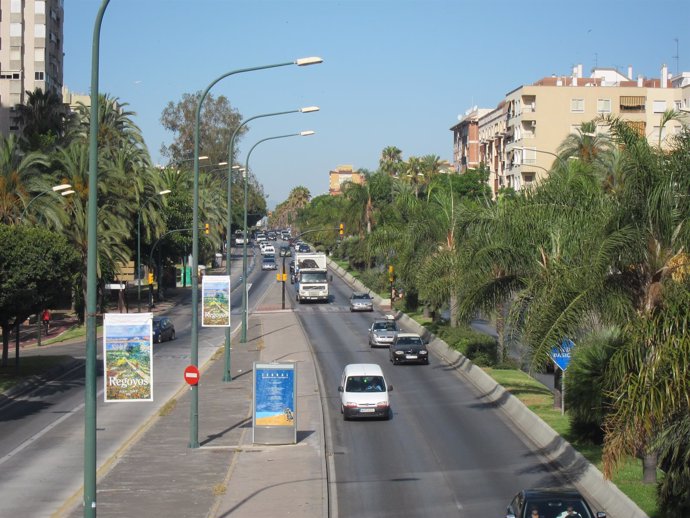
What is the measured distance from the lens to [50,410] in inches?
1430

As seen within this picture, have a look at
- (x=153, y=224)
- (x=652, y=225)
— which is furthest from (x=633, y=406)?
(x=153, y=224)

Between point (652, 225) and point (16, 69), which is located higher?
point (16, 69)

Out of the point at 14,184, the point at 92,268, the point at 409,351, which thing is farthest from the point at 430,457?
the point at 14,184

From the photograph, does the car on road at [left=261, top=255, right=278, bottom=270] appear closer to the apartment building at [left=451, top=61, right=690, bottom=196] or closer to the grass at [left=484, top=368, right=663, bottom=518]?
the apartment building at [left=451, top=61, right=690, bottom=196]

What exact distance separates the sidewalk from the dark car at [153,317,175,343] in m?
20.2

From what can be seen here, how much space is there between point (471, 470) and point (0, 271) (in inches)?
919

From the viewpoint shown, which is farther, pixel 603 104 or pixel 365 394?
pixel 603 104

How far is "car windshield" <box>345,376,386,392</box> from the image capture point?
33812mm

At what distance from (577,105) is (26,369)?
73236 millimetres

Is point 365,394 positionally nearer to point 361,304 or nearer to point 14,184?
point 14,184

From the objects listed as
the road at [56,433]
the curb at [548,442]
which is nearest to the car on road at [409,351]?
the curb at [548,442]

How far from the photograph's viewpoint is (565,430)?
28719mm

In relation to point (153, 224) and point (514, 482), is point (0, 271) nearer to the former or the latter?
point (514, 482)

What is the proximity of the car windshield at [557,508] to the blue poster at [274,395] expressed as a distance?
12.5 meters
